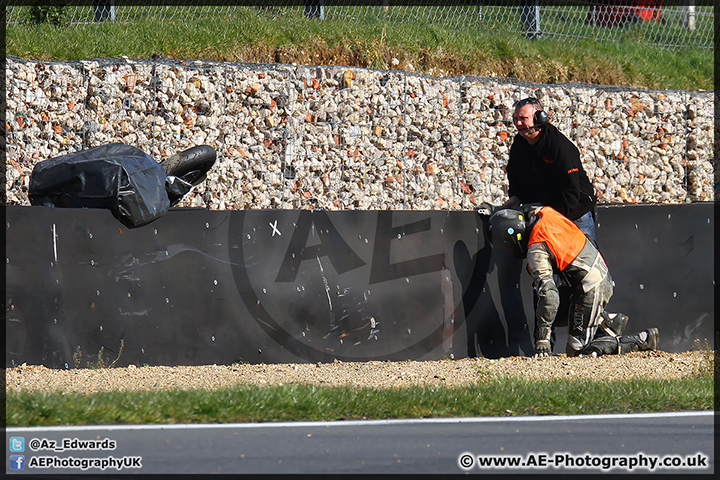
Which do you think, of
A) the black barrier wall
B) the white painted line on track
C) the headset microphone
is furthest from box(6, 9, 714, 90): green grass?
the white painted line on track

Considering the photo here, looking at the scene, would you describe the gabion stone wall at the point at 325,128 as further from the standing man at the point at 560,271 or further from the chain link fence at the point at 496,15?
the standing man at the point at 560,271

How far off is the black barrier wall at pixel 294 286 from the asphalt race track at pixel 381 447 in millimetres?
2128

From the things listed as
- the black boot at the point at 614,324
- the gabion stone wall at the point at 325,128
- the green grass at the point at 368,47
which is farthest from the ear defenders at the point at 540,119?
the green grass at the point at 368,47

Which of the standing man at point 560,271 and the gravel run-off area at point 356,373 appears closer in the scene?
the gravel run-off area at point 356,373

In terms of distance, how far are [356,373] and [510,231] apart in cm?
196

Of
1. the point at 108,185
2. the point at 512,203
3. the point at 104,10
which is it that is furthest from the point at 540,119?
the point at 104,10

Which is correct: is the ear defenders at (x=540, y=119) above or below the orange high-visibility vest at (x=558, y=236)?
above

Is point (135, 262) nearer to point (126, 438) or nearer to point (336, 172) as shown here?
point (126, 438)

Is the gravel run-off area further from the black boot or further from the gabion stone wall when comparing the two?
the gabion stone wall

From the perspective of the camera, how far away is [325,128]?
12.7 meters

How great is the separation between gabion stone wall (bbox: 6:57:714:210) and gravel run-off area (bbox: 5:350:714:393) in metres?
5.04

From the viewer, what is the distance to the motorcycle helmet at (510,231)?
7961 mm

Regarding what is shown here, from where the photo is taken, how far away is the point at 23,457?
4375 millimetres

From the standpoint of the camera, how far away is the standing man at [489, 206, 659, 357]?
308 inches
